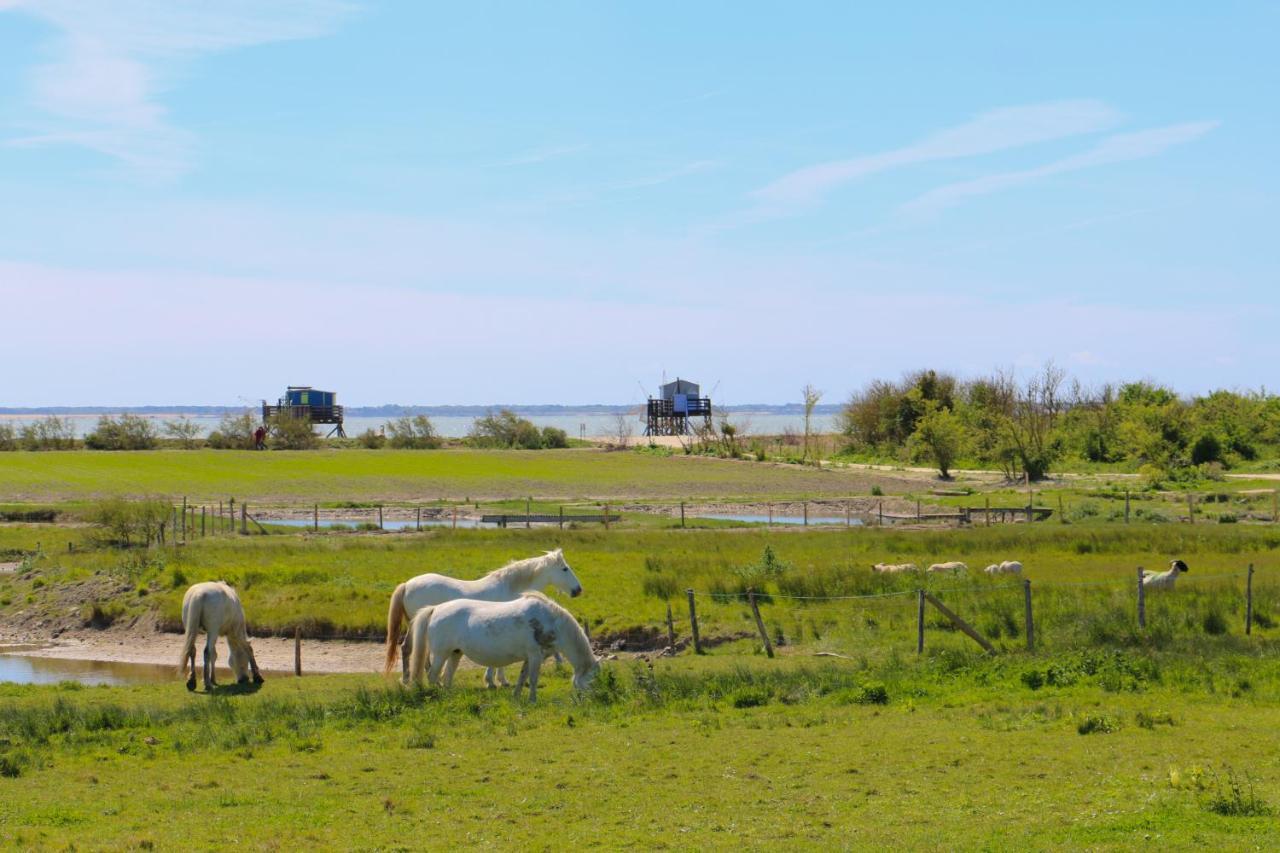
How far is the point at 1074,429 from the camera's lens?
86.7 m

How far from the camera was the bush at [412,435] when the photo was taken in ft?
399

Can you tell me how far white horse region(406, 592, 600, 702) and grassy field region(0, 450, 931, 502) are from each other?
1931 inches

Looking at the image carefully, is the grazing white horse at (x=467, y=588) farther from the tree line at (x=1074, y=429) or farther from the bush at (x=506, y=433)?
the bush at (x=506, y=433)

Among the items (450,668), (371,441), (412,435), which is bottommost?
(450,668)

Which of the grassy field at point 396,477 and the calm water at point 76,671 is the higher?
the grassy field at point 396,477

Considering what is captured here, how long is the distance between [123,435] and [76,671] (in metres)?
94.2

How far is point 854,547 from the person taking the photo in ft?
120

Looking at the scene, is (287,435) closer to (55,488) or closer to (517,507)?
(55,488)

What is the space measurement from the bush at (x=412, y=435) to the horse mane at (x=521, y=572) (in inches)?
3912

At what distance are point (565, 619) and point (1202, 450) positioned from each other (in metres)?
68.1

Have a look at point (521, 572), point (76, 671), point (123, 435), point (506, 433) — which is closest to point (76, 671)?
point (76, 671)

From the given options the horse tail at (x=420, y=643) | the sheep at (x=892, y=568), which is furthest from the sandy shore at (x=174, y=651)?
the sheep at (x=892, y=568)

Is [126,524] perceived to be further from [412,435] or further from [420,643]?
[412,435]

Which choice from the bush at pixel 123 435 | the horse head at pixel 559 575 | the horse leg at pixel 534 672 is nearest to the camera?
the horse leg at pixel 534 672
